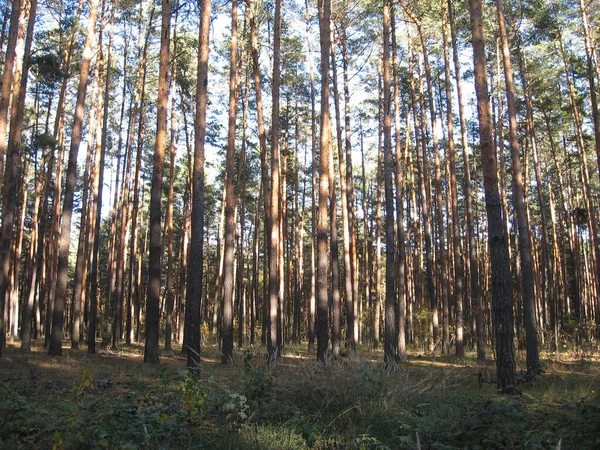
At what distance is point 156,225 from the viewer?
39.2 ft

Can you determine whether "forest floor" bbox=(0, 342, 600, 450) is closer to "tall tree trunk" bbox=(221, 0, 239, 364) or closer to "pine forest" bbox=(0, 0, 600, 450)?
"pine forest" bbox=(0, 0, 600, 450)

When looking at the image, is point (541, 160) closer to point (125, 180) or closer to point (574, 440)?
point (125, 180)

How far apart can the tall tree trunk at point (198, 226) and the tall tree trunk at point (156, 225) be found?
89 centimetres

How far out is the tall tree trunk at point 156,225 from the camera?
11688 millimetres

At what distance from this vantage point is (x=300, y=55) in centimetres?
2278

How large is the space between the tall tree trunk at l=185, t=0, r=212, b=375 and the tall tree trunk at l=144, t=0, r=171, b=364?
0.89 meters

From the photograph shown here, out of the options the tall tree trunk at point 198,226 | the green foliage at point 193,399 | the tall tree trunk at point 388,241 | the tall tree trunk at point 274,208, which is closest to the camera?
the green foliage at point 193,399

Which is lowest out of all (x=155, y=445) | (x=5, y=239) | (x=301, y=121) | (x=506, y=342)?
(x=155, y=445)

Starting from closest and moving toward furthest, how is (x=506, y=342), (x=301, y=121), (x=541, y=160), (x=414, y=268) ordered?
(x=506, y=342) → (x=301, y=121) → (x=541, y=160) → (x=414, y=268)

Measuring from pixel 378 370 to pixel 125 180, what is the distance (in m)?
18.4

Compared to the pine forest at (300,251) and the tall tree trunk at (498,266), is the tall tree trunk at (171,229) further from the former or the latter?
the tall tree trunk at (498,266)

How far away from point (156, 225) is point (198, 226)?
1388 mm

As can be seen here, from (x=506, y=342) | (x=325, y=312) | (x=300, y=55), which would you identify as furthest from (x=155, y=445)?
(x=300, y=55)

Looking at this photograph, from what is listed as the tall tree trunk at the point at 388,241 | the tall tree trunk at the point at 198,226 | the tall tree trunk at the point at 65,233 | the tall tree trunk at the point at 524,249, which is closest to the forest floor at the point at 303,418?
the tall tree trunk at the point at 198,226
